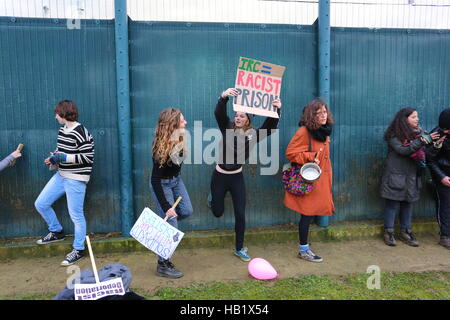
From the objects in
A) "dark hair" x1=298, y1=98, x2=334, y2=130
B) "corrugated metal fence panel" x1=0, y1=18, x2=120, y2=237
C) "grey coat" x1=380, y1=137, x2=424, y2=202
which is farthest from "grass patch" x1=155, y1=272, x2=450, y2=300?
"corrugated metal fence panel" x1=0, y1=18, x2=120, y2=237

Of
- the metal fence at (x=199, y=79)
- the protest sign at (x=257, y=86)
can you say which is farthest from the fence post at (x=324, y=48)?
the protest sign at (x=257, y=86)

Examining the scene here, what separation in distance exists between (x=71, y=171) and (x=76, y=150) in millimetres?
253

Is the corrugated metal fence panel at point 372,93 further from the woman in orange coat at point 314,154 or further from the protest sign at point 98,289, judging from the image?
the protest sign at point 98,289

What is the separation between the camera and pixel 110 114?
4797mm

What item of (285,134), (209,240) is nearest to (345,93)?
(285,134)

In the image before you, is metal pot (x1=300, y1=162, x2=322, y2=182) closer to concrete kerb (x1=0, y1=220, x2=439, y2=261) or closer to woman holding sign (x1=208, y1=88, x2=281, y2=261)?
woman holding sign (x1=208, y1=88, x2=281, y2=261)

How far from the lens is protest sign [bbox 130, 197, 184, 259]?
3.74 m

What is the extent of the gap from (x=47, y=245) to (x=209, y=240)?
6.34ft

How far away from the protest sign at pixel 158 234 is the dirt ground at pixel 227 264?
0.42 m

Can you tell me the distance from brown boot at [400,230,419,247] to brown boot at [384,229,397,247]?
0.17 m

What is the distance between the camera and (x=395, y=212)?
16.5ft

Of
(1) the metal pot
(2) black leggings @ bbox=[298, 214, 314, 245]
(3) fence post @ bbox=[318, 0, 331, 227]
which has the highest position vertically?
(3) fence post @ bbox=[318, 0, 331, 227]
